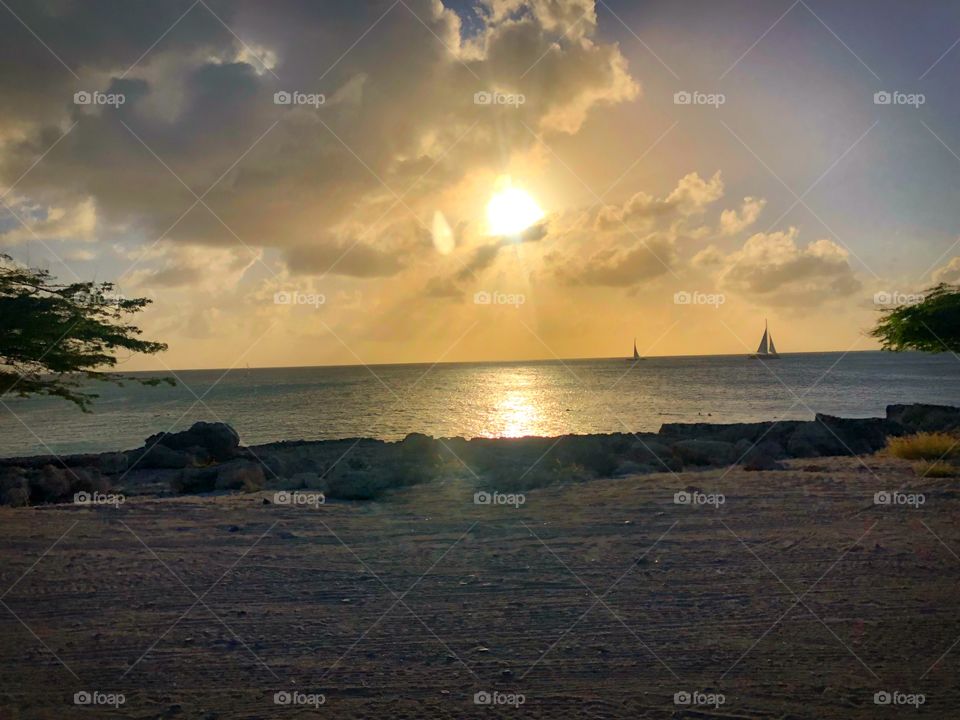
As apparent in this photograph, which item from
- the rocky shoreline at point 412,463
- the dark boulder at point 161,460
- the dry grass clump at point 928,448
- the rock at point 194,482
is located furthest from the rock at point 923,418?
the dark boulder at point 161,460

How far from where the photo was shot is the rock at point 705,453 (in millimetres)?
18109

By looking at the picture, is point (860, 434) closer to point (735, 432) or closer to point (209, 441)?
point (735, 432)

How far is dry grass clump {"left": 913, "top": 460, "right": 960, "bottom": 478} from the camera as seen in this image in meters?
14.6

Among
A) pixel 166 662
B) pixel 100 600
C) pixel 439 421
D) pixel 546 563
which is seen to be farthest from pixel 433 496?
pixel 439 421

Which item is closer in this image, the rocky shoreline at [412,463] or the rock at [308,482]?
the rock at [308,482]

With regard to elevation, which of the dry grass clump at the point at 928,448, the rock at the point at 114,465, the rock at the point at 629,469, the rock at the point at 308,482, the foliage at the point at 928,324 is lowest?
the rock at the point at 308,482

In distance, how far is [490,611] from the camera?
279 inches

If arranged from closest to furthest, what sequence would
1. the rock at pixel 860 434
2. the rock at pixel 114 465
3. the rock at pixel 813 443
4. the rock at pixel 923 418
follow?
the rock at pixel 114 465, the rock at pixel 813 443, the rock at pixel 860 434, the rock at pixel 923 418

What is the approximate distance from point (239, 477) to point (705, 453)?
1187cm

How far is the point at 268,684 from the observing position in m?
5.55

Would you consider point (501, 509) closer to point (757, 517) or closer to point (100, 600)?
point (757, 517)

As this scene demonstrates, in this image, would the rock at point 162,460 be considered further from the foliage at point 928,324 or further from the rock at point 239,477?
the foliage at point 928,324

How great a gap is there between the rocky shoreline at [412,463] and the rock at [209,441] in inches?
1.4

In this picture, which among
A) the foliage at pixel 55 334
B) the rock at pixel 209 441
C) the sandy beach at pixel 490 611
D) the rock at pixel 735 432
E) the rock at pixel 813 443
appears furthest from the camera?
the rock at pixel 735 432
